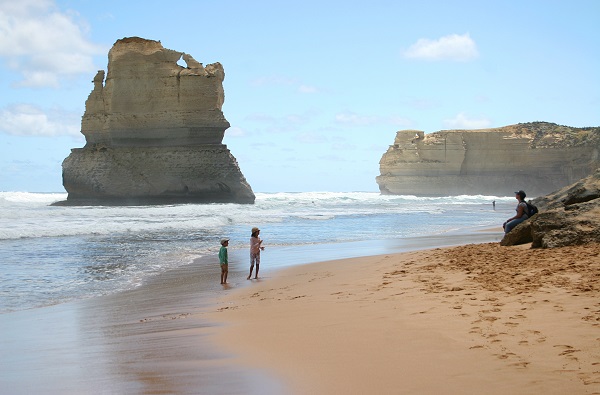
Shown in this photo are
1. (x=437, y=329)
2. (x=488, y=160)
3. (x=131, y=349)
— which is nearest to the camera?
(x=437, y=329)

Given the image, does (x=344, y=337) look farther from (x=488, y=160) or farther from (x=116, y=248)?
(x=488, y=160)

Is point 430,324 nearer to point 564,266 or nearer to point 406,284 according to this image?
point 406,284

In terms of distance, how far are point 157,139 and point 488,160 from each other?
54832mm

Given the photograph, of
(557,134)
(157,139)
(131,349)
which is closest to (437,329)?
(131,349)

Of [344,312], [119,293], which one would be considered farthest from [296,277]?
[344,312]

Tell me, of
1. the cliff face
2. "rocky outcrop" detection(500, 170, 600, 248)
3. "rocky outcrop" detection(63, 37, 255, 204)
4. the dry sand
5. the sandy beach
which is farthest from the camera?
the cliff face

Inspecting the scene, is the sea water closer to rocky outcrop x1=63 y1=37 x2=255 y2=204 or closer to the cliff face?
rocky outcrop x1=63 y1=37 x2=255 y2=204

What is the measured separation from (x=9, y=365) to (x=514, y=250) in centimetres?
769

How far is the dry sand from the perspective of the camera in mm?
3570

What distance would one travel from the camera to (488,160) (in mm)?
85875

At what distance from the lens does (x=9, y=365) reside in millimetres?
4711

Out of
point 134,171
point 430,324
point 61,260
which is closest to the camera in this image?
point 430,324

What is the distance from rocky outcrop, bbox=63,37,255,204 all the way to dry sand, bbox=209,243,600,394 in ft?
122

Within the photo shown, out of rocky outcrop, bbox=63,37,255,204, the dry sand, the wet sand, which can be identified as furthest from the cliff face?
the wet sand
